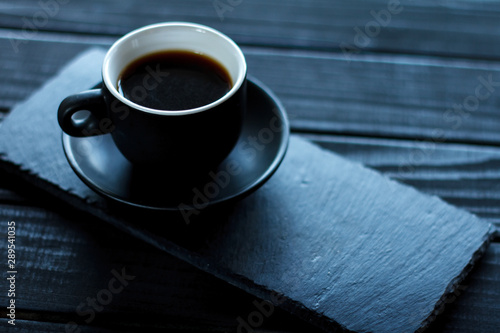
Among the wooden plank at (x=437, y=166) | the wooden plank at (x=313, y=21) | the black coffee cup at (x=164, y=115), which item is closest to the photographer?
the black coffee cup at (x=164, y=115)

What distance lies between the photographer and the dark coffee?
0.62 meters

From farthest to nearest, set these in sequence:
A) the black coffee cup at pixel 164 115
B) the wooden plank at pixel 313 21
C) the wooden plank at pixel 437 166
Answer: the wooden plank at pixel 313 21
the wooden plank at pixel 437 166
the black coffee cup at pixel 164 115

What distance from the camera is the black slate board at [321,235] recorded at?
589 millimetres

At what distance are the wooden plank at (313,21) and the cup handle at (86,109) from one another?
37 centimetres

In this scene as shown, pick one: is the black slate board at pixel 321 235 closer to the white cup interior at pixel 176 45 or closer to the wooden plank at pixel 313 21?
the white cup interior at pixel 176 45

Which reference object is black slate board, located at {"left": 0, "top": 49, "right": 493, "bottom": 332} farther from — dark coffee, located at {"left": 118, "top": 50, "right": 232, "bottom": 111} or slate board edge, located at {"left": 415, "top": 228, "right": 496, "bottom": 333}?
dark coffee, located at {"left": 118, "top": 50, "right": 232, "bottom": 111}

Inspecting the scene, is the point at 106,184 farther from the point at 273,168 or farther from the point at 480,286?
the point at 480,286

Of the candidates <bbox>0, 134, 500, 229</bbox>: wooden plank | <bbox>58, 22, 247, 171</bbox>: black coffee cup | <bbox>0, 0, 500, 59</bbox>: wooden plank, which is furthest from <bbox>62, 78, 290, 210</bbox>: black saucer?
<bbox>0, 0, 500, 59</bbox>: wooden plank

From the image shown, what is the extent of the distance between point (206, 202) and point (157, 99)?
0.13 m

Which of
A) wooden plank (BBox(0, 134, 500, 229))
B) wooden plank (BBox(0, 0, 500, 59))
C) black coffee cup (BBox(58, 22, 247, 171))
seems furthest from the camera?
wooden plank (BBox(0, 0, 500, 59))

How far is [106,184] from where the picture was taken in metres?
0.62

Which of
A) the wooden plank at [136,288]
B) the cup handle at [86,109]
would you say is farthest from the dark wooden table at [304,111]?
the cup handle at [86,109]

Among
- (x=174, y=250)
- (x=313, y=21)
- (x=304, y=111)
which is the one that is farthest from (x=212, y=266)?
(x=313, y=21)

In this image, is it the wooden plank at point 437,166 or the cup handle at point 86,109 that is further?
A: the wooden plank at point 437,166
